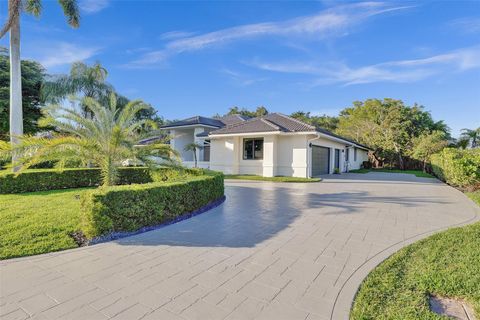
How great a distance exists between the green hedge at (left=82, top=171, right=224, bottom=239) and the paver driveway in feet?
1.19

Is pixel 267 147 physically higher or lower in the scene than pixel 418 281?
higher

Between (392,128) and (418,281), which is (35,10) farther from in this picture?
(392,128)

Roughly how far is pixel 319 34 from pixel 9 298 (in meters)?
15.2

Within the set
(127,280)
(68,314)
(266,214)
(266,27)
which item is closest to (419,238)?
(266,214)

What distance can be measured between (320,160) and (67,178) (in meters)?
17.8

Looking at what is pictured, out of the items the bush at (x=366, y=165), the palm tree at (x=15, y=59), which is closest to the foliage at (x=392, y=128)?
the bush at (x=366, y=165)

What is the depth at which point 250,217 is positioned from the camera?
22.2 ft

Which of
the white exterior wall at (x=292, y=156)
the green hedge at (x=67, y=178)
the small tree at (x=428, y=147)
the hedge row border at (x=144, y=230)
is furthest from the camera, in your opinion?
the small tree at (x=428, y=147)

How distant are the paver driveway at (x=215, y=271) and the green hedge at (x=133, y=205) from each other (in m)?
0.36

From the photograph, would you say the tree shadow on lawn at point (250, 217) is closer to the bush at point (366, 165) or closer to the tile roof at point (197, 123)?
the tile roof at point (197, 123)

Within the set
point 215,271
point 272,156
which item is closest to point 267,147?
point 272,156

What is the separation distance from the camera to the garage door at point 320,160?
19719mm

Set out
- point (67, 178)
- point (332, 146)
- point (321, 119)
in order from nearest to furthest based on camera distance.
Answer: point (67, 178)
point (332, 146)
point (321, 119)

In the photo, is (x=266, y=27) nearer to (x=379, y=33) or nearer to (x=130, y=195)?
(x=379, y=33)
